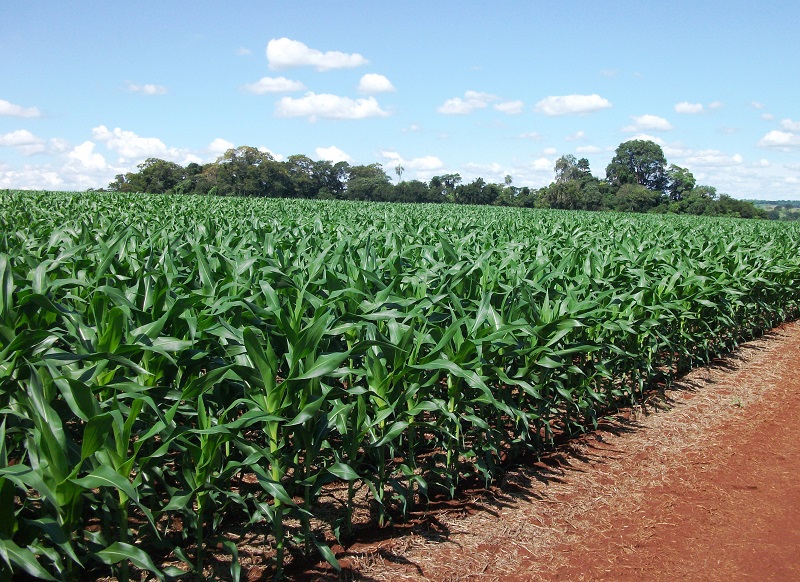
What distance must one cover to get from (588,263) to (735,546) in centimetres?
317

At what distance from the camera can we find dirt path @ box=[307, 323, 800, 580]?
3.24m

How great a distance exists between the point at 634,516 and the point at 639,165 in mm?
115110

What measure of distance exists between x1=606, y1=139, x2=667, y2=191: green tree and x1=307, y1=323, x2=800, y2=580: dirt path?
347ft

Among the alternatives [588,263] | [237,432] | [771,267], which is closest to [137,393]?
[237,432]

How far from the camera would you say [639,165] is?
108m

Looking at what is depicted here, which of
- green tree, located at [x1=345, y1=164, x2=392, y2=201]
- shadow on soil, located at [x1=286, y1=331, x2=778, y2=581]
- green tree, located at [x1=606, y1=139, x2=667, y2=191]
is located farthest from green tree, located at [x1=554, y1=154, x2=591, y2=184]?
shadow on soil, located at [x1=286, y1=331, x2=778, y2=581]

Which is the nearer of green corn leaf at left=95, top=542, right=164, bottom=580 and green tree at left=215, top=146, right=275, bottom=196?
A: green corn leaf at left=95, top=542, right=164, bottom=580

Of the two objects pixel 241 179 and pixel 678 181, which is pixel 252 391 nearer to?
pixel 241 179

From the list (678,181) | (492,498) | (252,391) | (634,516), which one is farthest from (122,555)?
(678,181)

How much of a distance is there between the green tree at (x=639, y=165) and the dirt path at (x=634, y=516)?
10591 cm

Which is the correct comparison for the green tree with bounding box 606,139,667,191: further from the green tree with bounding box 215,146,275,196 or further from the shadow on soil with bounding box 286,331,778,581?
the shadow on soil with bounding box 286,331,778,581

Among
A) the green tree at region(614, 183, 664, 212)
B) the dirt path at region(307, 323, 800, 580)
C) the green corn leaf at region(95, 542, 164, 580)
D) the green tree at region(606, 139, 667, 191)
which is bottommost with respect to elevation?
the dirt path at region(307, 323, 800, 580)

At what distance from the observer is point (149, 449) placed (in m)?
3.05

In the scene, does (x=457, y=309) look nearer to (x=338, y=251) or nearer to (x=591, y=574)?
(x=338, y=251)
